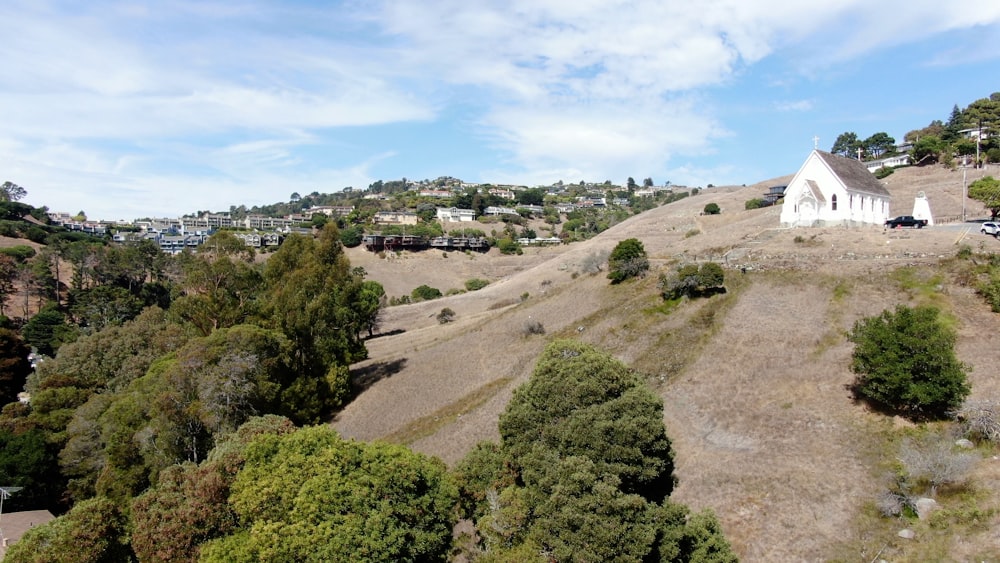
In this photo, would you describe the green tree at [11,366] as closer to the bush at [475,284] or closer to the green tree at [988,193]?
the bush at [475,284]

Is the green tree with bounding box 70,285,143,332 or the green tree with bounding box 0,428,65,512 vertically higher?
the green tree with bounding box 70,285,143,332

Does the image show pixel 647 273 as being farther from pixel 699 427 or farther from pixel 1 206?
pixel 1 206

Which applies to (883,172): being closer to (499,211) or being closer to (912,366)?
(912,366)

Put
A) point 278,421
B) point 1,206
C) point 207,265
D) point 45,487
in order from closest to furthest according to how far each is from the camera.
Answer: point 278,421 → point 45,487 → point 207,265 → point 1,206

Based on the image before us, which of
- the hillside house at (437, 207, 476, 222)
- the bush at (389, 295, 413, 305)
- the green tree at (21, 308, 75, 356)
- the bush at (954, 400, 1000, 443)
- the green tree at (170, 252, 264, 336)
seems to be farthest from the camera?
the hillside house at (437, 207, 476, 222)

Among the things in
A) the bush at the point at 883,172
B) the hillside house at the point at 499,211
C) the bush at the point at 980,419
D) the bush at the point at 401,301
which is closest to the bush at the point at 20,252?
the bush at the point at 401,301

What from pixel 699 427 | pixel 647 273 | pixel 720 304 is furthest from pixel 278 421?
pixel 647 273

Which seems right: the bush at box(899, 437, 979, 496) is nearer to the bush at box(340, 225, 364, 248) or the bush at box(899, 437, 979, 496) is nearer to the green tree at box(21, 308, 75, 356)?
the green tree at box(21, 308, 75, 356)

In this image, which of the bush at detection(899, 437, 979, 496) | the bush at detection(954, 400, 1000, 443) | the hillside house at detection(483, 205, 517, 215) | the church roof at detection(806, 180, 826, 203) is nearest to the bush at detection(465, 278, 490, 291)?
the church roof at detection(806, 180, 826, 203)
